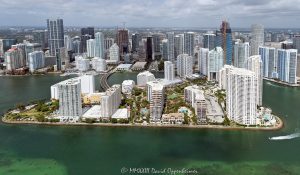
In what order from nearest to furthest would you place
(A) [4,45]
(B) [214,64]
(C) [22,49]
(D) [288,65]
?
(D) [288,65]
(B) [214,64]
(C) [22,49]
(A) [4,45]

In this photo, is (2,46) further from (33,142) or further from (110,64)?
(33,142)

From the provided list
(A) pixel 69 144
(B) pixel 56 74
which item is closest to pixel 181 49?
(B) pixel 56 74

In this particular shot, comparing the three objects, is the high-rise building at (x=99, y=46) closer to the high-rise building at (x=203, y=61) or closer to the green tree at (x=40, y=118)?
the high-rise building at (x=203, y=61)

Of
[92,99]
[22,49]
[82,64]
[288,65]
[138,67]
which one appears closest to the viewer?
[92,99]

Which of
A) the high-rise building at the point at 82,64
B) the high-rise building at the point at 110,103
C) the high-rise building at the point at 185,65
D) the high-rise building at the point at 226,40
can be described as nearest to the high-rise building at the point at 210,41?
the high-rise building at the point at 226,40

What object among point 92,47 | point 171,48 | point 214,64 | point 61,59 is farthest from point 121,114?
point 92,47

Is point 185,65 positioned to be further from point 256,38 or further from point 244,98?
point 244,98

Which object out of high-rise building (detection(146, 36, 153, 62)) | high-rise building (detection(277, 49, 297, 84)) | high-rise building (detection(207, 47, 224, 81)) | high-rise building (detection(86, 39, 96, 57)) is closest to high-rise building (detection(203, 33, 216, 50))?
high-rise building (detection(146, 36, 153, 62))

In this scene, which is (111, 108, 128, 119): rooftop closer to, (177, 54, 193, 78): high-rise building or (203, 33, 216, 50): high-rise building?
(177, 54, 193, 78): high-rise building
